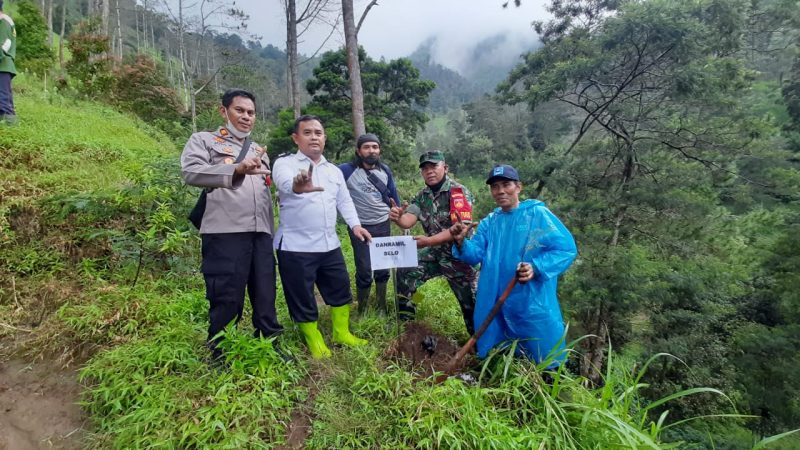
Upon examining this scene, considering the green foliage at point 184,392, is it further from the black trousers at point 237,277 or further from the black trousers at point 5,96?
the black trousers at point 5,96

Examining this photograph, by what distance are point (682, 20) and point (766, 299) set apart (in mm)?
7051

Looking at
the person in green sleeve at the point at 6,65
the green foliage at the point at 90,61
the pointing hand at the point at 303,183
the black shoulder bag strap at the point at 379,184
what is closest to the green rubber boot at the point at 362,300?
the black shoulder bag strap at the point at 379,184

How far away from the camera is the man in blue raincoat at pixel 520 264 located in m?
2.45

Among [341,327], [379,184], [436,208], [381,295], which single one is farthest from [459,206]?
[381,295]

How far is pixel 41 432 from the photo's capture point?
215 cm

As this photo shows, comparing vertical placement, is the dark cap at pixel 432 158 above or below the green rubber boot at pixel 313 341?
above

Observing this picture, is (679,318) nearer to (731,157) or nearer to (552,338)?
(731,157)

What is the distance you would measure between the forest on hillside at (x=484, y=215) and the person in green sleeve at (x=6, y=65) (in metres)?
0.32

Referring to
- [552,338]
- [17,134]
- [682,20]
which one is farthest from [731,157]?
[17,134]

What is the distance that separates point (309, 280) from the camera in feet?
8.89

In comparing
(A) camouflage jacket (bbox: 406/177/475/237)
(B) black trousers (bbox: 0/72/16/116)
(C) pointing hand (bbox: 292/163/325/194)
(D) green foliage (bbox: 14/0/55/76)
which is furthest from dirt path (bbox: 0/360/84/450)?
(D) green foliage (bbox: 14/0/55/76)

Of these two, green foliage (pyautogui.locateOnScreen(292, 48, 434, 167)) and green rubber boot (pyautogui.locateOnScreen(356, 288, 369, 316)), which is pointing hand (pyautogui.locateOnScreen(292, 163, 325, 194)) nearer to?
green rubber boot (pyautogui.locateOnScreen(356, 288, 369, 316))

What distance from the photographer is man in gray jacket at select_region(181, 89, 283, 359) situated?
7.68 feet

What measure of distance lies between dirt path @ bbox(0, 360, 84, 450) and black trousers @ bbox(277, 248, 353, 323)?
54.8 inches
